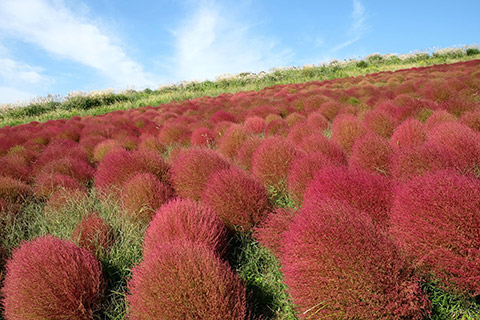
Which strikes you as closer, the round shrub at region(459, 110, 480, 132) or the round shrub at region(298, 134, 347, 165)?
the round shrub at region(298, 134, 347, 165)

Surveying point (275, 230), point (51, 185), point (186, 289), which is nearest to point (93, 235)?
point (186, 289)

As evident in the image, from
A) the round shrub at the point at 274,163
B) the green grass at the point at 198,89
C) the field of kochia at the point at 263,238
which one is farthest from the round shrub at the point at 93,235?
the green grass at the point at 198,89

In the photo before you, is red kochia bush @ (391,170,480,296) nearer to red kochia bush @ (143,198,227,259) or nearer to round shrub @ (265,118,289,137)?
red kochia bush @ (143,198,227,259)

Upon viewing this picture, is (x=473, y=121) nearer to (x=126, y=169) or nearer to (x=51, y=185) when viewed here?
(x=126, y=169)

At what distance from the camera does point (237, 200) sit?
1.83m

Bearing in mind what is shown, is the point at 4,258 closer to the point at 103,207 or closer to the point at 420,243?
the point at 103,207

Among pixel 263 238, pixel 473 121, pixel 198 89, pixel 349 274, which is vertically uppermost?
pixel 198 89

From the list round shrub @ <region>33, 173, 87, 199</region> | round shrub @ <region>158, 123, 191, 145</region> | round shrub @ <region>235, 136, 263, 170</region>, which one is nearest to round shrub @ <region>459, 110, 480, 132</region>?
round shrub @ <region>235, 136, 263, 170</region>

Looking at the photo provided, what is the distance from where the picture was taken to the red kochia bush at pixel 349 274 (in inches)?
39.9

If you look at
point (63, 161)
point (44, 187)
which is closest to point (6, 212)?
point (44, 187)

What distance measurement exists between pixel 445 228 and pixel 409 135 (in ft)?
5.58

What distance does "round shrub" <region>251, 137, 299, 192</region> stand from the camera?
91.4 inches

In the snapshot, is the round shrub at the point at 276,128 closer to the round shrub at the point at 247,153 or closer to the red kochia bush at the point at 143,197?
the round shrub at the point at 247,153

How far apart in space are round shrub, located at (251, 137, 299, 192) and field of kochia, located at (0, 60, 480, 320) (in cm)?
1
